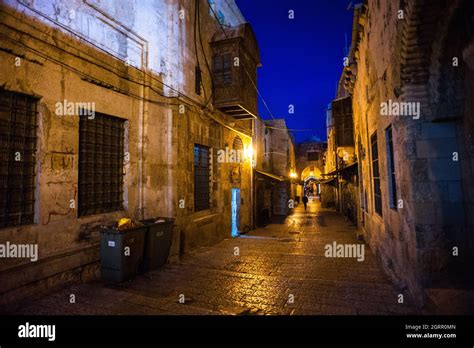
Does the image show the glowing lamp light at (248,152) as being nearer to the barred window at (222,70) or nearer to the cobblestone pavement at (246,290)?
the barred window at (222,70)

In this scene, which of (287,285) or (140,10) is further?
(140,10)

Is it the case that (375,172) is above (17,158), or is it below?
below

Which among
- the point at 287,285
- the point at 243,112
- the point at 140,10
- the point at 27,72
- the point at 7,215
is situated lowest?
the point at 287,285

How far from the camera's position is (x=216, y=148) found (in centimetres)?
1041

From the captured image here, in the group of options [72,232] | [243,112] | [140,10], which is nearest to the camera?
[72,232]

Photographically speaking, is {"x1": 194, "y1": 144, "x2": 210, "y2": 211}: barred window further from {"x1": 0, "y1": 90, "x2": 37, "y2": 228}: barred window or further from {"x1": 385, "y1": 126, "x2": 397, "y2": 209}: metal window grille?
{"x1": 385, "y1": 126, "x2": 397, "y2": 209}: metal window grille

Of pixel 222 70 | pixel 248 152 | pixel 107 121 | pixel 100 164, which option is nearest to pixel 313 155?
pixel 248 152

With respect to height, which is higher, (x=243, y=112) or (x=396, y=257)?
(x=243, y=112)

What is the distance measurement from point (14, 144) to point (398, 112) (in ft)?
23.0

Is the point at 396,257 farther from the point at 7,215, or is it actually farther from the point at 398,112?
the point at 7,215

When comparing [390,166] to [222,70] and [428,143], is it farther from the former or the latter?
[222,70]

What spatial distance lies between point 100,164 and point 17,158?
1673mm

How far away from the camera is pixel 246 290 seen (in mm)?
5129
